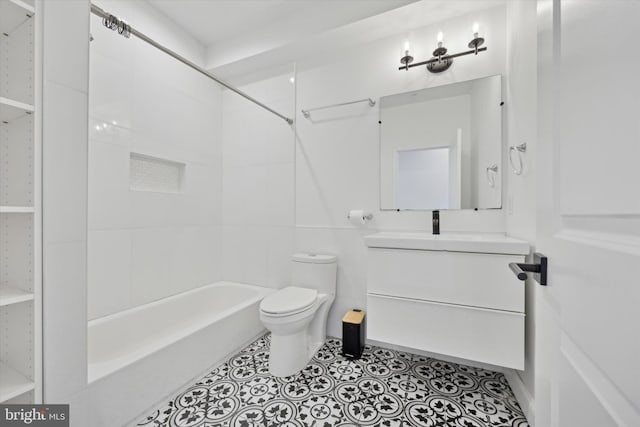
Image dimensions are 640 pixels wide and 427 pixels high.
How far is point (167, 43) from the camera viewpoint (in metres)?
2.25

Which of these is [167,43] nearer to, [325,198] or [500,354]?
[325,198]

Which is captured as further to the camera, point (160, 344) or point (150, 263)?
point (150, 263)

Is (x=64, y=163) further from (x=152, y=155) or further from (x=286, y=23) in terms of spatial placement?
(x=286, y=23)

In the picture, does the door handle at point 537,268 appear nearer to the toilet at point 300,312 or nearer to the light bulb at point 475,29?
the toilet at point 300,312

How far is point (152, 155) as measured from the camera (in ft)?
6.93

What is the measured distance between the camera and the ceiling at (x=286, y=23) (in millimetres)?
1819

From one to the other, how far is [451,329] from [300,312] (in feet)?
2.99

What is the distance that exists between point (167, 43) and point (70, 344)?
236 centimetres

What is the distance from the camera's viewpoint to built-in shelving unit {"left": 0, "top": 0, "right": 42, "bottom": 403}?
3.13ft

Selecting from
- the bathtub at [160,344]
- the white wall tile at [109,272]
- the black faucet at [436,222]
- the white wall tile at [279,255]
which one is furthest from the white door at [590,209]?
the white wall tile at [109,272]

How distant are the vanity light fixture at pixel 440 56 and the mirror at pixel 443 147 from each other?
0.53ft

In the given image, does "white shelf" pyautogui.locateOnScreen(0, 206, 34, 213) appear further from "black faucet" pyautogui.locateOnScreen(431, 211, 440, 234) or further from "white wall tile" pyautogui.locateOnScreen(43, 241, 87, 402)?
"black faucet" pyautogui.locateOnScreen(431, 211, 440, 234)

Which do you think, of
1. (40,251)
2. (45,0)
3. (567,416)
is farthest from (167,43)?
(567,416)

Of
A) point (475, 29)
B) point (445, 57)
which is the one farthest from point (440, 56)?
point (475, 29)
